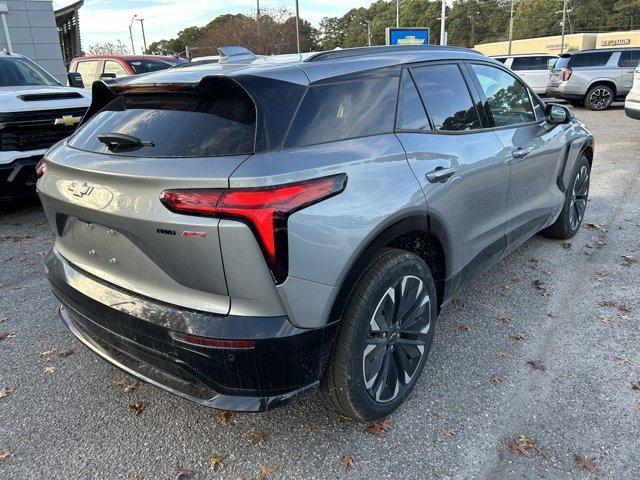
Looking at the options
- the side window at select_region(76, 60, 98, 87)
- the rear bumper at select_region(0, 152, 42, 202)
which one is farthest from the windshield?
the side window at select_region(76, 60, 98, 87)

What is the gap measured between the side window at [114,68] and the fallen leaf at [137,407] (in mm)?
8989

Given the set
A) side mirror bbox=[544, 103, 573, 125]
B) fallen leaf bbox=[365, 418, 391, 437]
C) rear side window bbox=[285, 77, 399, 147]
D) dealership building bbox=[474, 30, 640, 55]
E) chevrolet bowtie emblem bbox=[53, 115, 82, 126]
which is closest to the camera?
rear side window bbox=[285, 77, 399, 147]

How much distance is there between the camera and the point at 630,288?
13.0 feet

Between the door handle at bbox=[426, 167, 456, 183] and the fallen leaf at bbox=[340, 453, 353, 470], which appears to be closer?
the fallen leaf at bbox=[340, 453, 353, 470]

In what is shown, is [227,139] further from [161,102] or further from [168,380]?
[168,380]

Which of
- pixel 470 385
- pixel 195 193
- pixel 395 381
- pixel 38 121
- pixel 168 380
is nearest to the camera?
pixel 195 193

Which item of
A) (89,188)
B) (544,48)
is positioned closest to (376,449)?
(89,188)

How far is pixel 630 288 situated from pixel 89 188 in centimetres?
388

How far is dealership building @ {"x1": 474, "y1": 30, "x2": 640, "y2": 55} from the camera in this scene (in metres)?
51.0

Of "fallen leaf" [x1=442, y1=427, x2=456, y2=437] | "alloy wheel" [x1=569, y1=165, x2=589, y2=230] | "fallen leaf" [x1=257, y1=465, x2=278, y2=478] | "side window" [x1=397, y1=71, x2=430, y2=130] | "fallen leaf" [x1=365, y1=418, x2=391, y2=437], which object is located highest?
"side window" [x1=397, y1=71, x2=430, y2=130]

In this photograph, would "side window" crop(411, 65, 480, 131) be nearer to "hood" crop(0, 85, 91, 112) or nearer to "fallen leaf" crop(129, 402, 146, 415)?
"fallen leaf" crop(129, 402, 146, 415)

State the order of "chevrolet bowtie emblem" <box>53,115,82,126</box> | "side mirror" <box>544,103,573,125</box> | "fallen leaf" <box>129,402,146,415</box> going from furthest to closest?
1. "chevrolet bowtie emblem" <box>53,115,82,126</box>
2. "side mirror" <box>544,103,573,125</box>
3. "fallen leaf" <box>129,402,146,415</box>

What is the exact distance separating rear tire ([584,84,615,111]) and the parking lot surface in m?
14.4

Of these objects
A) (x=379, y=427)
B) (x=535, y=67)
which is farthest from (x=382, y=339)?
(x=535, y=67)
